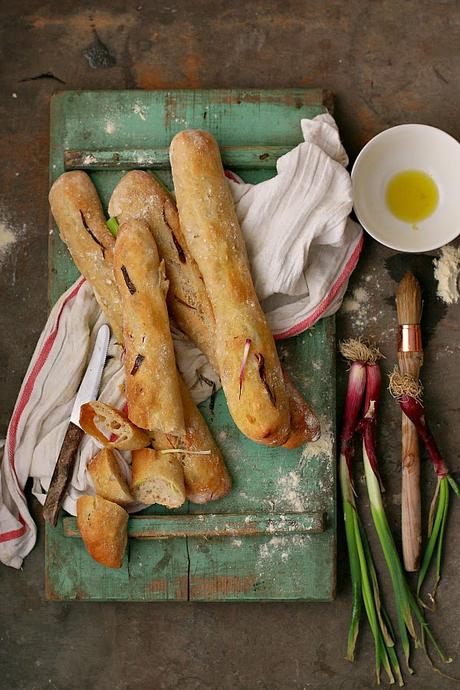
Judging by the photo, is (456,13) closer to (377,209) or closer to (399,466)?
(377,209)

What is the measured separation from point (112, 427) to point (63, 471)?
21 centimetres

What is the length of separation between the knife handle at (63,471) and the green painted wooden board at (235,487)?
2.9 inches

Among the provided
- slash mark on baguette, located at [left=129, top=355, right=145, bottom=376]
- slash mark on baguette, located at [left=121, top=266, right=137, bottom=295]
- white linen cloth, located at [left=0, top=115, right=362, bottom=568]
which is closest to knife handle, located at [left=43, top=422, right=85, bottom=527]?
white linen cloth, located at [left=0, top=115, right=362, bottom=568]

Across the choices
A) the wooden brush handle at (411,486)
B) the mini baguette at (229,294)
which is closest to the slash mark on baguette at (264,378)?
the mini baguette at (229,294)

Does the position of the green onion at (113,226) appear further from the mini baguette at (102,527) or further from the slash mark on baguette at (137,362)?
the mini baguette at (102,527)

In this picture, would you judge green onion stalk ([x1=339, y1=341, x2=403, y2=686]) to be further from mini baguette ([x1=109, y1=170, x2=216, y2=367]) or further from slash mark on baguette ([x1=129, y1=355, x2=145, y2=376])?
slash mark on baguette ([x1=129, y1=355, x2=145, y2=376])

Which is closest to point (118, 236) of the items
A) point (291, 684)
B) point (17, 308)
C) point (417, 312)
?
point (17, 308)

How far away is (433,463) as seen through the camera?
221 centimetres

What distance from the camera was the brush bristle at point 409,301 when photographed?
216 centimetres

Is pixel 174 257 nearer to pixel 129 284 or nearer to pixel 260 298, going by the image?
pixel 129 284

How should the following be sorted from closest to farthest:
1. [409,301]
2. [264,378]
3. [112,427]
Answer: [264,378], [112,427], [409,301]

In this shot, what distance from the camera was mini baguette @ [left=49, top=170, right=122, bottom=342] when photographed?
2.09 meters

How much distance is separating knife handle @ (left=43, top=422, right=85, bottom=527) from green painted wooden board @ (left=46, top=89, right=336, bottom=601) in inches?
2.9

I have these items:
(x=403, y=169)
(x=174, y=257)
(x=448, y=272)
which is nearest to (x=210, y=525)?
(x=174, y=257)
